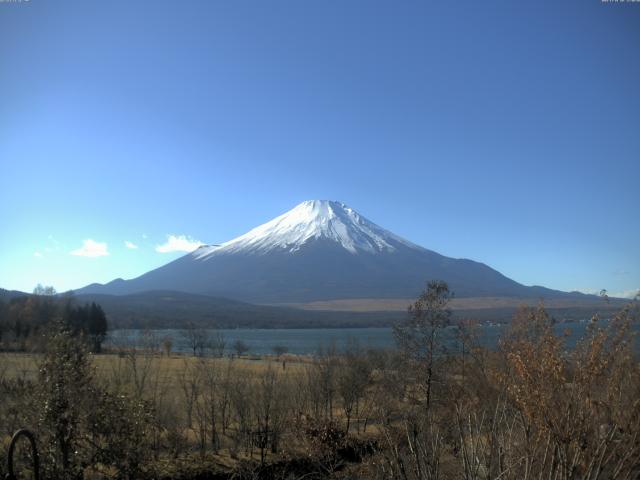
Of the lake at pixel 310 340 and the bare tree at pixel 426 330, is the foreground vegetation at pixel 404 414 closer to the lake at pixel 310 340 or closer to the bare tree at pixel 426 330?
the bare tree at pixel 426 330

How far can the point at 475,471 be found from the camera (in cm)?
506

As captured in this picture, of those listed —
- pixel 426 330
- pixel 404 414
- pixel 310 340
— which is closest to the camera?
pixel 404 414

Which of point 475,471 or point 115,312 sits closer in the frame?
point 475,471

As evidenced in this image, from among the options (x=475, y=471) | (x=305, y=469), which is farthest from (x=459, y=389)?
(x=475, y=471)

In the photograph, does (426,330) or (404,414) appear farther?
(426,330)

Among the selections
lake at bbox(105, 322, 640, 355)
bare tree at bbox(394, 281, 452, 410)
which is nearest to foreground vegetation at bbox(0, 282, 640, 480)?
bare tree at bbox(394, 281, 452, 410)

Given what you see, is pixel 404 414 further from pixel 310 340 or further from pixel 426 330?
pixel 310 340

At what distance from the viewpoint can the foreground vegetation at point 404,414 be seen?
479cm

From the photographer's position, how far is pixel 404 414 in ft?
24.4

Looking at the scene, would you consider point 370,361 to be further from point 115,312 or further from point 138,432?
point 115,312

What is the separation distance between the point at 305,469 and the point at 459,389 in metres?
5.82

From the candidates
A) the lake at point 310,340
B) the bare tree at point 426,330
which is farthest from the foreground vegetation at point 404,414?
the lake at point 310,340

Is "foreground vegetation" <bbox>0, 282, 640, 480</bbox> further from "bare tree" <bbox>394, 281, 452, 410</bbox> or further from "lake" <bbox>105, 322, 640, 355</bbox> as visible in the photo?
"lake" <bbox>105, 322, 640, 355</bbox>

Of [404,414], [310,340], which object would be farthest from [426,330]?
[310,340]
